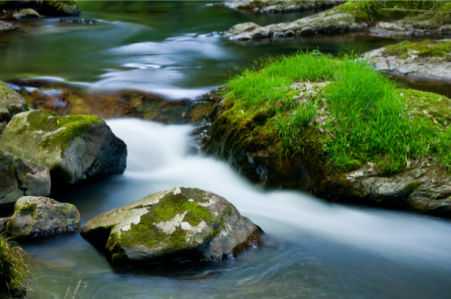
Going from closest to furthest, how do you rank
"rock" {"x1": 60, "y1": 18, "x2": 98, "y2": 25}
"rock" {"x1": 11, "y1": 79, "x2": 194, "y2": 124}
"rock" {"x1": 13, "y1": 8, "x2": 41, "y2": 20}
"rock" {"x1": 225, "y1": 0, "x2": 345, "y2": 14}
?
1. "rock" {"x1": 11, "y1": 79, "x2": 194, "y2": 124}
2. "rock" {"x1": 60, "y1": 18, "x2": 98, "y2": 25}
3. "rock" {"x1": 13, "y1": 8, "x2": 41, "y2": 20}
4. "rock" {"x1": 225, "y1": 0, "x2": 345, "y2": 14}

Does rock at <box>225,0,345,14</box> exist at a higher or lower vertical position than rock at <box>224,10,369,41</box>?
higher

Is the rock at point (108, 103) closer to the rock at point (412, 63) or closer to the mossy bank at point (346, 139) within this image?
the mossy bank at point (346, 139)

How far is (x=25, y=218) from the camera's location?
13.5 ft

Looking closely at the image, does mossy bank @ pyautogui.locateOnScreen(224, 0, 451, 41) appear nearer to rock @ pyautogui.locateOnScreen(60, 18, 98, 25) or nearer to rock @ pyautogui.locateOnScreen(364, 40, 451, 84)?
rock @ pyautogui.locateOnScreen(364, 40, 451, 84)

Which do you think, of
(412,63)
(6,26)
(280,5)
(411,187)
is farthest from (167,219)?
(280,5)

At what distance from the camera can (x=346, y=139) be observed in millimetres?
4984

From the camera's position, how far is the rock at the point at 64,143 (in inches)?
206

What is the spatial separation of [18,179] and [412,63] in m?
7.81

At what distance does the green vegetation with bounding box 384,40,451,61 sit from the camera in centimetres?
890

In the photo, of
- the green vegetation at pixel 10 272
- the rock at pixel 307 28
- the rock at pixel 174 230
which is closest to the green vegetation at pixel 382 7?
the rock at pixel 307 28

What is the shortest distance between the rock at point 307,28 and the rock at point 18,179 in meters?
10.5

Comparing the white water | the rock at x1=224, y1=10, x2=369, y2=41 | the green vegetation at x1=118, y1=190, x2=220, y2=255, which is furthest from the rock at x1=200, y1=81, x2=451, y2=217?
the rock at x1=224, y1=10, x2=369, y2=41

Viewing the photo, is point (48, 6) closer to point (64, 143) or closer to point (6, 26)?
point (6, 26)

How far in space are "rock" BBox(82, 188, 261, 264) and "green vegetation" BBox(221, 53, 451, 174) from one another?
1.52 metres
